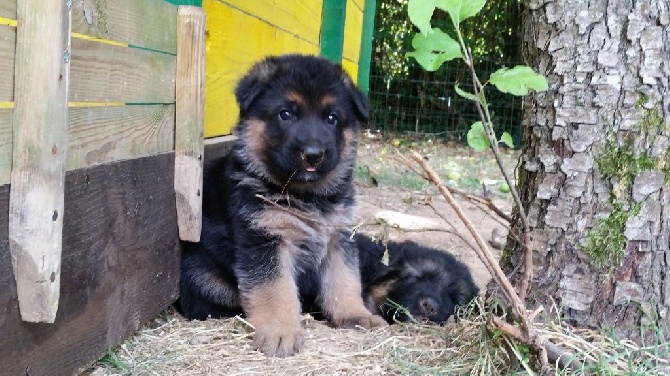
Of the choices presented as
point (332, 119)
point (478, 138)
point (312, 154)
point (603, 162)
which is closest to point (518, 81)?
point (478, 138)

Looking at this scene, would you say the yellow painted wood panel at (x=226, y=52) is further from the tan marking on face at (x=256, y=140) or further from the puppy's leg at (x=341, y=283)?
the puppy's leg at (x=341, y=283)

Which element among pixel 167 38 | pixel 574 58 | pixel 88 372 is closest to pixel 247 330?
pixel 88 372

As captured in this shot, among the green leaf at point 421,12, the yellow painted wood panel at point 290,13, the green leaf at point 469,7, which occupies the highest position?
the yellow painted wood panel at point 290,13

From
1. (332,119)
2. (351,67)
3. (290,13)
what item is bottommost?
(332,119)

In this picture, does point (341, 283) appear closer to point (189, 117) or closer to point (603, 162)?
point (189, 117)

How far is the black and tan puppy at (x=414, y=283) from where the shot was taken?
342cm

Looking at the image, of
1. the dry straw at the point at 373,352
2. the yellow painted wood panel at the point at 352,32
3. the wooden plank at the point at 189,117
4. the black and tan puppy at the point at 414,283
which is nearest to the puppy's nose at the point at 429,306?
the black and tan puppy at the point at 414,283

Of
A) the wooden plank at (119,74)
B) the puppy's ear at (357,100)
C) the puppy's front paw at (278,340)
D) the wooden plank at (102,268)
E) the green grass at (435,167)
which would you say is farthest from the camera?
the green grass at (435,167)

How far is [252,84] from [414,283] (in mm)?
1279

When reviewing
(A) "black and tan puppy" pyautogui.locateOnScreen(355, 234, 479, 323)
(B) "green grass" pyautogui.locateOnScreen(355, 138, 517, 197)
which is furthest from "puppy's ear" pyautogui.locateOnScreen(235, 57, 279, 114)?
(B) "green grass" pyautogui.locateOnScreen(355, 138, 517, 197)

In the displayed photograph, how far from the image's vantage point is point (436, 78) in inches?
518

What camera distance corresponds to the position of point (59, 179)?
189 centimetres

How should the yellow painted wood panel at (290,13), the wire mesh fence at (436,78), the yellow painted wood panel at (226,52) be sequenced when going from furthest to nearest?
the wire mesh fence at (436,78) → the yellow painted wood panel at (290,13) → the yellow painted wood panel at (226,52)

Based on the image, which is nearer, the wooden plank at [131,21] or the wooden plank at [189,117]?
the wooden plank at [131,21]
